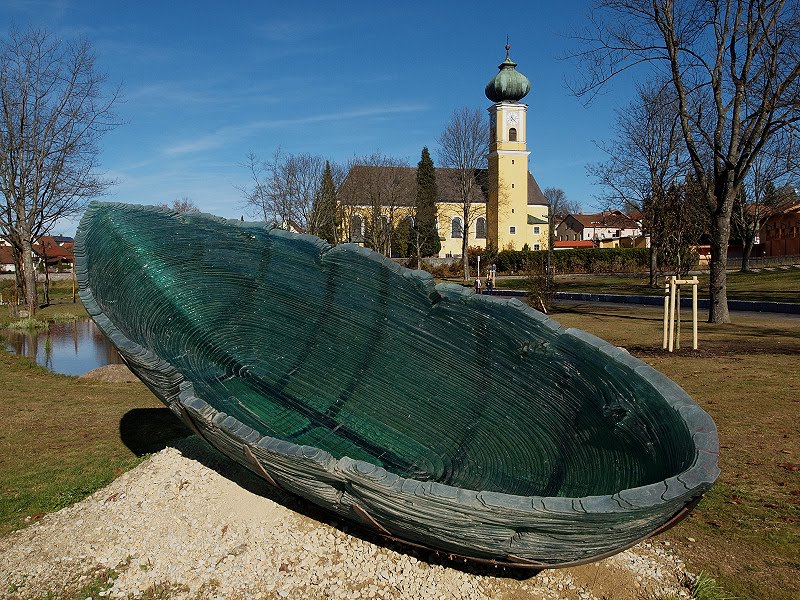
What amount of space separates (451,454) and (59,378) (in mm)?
9421

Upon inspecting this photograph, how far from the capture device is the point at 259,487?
477 cm

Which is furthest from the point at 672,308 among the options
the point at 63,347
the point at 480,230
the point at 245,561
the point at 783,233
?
the point at 480,230

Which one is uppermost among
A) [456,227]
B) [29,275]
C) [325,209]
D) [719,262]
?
[456,227]

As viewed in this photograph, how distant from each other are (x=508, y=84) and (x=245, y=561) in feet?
205

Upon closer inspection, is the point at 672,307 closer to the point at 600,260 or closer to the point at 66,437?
the point at 66,437

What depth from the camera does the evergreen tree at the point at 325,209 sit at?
36094 mm

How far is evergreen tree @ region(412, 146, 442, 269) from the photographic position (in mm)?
54531

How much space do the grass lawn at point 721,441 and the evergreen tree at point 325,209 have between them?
23.4 m

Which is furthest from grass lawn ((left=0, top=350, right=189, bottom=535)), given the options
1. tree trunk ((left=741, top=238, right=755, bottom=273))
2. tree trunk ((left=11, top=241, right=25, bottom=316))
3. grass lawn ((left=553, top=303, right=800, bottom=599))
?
tree trunk ((left=741, top=238, right=755, bottom=273))

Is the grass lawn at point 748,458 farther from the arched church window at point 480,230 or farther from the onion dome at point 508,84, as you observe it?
the arched church window at point 480,230

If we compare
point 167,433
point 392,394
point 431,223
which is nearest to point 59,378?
point 167,433

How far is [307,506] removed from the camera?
176 inches

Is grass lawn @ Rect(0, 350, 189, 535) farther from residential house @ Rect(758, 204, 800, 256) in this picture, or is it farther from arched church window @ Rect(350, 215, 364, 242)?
residential house @ Rect(758, 204, 800, 256)

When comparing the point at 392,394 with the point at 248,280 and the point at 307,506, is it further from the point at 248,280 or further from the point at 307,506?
the point at 248,280
